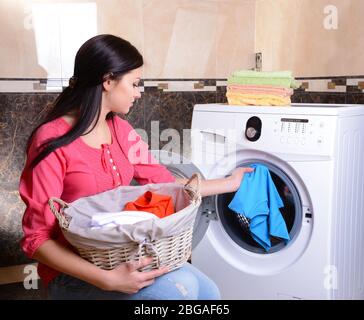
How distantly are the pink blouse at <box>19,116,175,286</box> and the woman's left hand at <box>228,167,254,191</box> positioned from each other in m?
0.30

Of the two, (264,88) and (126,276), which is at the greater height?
(264,88)

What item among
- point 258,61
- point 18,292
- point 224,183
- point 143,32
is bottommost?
point 18,292

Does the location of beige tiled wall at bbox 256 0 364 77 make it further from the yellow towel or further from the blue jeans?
the blue jeans

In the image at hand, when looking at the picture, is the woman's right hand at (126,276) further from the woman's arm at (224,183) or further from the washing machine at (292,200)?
the washing machine at (292,200)

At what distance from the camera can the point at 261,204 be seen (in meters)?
1.71

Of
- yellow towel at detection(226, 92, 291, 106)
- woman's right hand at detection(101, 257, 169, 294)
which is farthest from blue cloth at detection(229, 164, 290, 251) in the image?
woman's right hand at detection(101, 257, 169, 294)

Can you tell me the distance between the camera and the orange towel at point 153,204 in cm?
123

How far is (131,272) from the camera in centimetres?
109

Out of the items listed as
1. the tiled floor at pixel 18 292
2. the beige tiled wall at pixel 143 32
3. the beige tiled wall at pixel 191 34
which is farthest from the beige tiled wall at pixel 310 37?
the tiled floor at pixel 18 292

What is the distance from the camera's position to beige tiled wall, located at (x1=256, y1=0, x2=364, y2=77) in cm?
205

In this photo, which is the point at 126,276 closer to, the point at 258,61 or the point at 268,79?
the point at 268,79

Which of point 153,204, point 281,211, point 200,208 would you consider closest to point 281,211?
point 281,211

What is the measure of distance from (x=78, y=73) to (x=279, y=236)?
921 millimetres

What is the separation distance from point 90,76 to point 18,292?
151 centimetres
